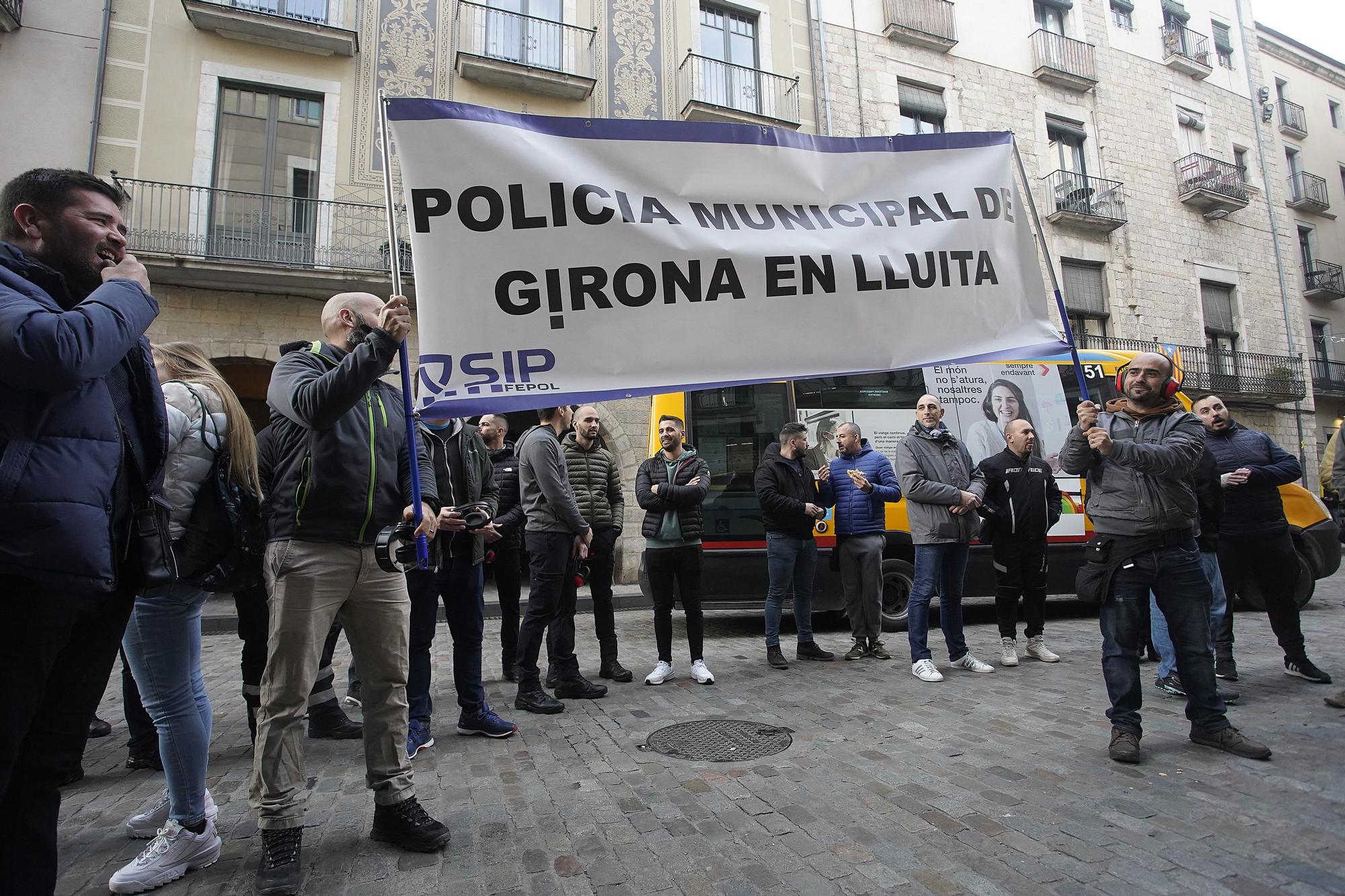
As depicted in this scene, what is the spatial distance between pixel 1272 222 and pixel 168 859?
92.6 feet

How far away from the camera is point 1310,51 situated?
978 inches

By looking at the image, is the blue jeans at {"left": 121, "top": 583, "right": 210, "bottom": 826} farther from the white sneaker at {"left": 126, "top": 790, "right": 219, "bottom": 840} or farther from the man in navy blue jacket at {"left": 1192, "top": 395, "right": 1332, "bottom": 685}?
the man in navy blue jacket at {"left": 1192, "top": 395, "right": 1332, "bottom": 685}

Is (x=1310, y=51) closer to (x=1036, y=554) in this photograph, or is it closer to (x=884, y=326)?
(x=1036, y=554)

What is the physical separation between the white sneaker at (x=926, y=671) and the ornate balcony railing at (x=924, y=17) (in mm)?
16065

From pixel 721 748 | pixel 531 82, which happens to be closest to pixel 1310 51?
pixel 531 82

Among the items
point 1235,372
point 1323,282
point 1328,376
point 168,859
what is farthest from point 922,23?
point 168,859

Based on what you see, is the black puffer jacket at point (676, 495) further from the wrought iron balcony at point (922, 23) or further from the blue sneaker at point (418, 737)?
the wrought iron balcony at point (922, 23)

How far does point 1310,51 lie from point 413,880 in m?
34.8

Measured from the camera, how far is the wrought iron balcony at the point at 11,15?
1048 centimetres

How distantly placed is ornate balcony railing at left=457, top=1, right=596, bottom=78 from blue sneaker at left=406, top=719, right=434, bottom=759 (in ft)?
40.5


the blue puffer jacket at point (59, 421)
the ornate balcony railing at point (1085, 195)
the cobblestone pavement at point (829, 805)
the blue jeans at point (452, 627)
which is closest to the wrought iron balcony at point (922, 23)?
the ornate balcony railing at point (1085, 195)

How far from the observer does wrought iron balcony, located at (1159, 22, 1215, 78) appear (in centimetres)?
2028

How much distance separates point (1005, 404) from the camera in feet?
25.2

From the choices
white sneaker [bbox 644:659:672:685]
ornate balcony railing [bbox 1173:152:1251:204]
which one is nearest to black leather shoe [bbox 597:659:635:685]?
white sneaker [bbox 644:659:672:685]
